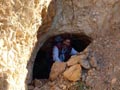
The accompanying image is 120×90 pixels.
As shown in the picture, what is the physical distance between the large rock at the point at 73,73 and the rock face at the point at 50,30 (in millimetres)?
157

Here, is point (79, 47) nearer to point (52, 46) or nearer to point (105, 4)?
point (52, 46)

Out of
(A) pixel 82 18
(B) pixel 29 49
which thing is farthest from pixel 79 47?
(B) pixel 29 49

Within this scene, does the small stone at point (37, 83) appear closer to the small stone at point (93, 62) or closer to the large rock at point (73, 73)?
the large rock at point (73, 73)

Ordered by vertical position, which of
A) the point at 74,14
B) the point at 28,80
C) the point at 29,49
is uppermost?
the point at 74,14

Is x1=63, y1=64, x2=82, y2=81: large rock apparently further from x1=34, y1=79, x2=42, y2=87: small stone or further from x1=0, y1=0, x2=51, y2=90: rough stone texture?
→ x1=0, y1=0, x2=51, y2=90: rough stone texture

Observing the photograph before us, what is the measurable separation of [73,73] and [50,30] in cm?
95

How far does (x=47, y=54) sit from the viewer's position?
20.0ft

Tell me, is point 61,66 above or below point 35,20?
below

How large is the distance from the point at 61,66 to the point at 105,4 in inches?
48.8

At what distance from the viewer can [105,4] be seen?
5.16 metres

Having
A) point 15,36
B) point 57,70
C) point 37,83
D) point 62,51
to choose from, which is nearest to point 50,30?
point 62,51

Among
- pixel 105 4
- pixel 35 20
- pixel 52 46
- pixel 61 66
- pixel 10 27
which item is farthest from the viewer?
pixel 52 46

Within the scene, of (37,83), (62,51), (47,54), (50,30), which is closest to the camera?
(37,83)

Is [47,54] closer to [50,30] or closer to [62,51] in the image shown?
[62,51]
